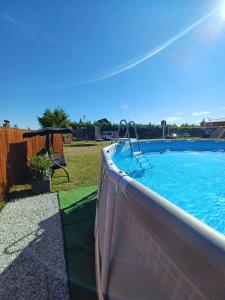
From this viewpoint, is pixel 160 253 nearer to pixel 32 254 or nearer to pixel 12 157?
pixel 32 254

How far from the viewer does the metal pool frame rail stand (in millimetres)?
596

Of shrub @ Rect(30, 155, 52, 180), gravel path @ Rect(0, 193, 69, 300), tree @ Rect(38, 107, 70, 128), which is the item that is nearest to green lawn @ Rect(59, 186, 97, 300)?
gravel path @ Rect(0, 193, 69, 300)

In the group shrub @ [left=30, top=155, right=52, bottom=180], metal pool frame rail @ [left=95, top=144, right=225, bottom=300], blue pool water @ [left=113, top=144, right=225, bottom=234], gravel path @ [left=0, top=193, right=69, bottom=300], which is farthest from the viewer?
shrub @ [left=30, top=155, right=52, bottom=180]

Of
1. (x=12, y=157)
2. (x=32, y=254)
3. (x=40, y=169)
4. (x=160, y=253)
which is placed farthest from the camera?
(x=12, y=157)

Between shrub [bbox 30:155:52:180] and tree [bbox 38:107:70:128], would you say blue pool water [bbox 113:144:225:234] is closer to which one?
shrub [bbox 30:155:52:180]

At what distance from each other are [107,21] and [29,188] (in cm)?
912

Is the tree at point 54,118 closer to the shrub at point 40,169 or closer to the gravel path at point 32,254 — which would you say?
the shrub at point 40,169

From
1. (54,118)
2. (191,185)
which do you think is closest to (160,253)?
(191,185)

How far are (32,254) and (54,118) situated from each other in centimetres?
2674

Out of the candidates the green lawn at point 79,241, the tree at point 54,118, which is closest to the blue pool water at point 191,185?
the green lawn at point 79,241

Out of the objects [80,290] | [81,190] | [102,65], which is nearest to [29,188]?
[81,190]

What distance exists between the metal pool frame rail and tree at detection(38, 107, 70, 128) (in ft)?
90.9

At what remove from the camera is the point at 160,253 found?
0.90 m

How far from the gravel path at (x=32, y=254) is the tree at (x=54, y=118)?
2397 cm
